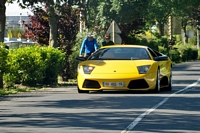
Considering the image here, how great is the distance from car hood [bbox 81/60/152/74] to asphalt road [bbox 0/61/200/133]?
2.67 ft

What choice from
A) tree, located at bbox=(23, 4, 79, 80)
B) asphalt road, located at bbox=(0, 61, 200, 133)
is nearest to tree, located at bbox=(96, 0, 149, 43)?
tree, located at bbox=(23, 4, 79, 80)

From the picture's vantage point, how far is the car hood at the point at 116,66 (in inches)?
808

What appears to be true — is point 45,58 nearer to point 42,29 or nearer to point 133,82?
point 133,82

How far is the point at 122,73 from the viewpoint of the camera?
67.1 ft

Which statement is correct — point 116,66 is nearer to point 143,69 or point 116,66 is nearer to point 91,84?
point 143,69

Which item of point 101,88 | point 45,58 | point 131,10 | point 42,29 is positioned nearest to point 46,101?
point 101,88

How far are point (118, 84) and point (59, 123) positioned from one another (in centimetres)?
779

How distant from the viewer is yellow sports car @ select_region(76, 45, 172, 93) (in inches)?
800

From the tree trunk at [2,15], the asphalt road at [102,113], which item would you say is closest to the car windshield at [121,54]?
the asphalt road at [102,113]

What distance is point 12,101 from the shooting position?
18.0 metres

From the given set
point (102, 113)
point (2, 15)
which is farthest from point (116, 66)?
point (102, 113)

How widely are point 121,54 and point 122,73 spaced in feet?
4.22

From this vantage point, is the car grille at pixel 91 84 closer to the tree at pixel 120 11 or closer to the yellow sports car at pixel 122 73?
the yellow sports car at pixel 122 73

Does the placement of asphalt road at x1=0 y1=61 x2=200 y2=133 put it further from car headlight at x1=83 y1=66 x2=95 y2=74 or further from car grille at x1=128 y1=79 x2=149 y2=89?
car headlight at x1=83 y1=66 x2=95 y2=74
